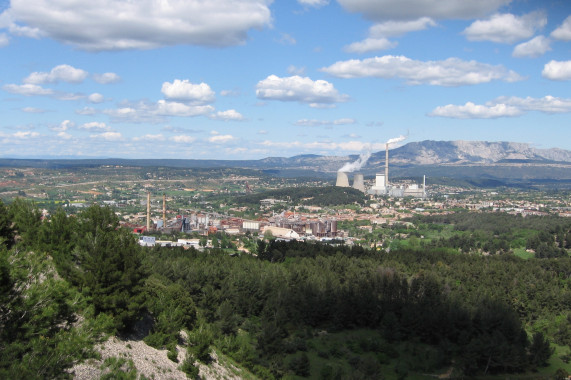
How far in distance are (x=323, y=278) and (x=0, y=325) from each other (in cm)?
2406

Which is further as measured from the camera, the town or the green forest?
the town

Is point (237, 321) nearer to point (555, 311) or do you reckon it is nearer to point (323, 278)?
point (323, 278)

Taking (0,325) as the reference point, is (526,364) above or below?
below

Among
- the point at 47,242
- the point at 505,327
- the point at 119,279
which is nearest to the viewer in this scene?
the point at 119,279

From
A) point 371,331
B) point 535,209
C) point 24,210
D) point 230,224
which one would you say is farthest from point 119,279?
point 535,209

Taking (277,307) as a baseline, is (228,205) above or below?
below

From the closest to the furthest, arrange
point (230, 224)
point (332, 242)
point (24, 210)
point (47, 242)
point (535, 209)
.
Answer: point (47, 242)
point (24, 210)
point (332, 242)
point (230, 224)
point (535, 209)

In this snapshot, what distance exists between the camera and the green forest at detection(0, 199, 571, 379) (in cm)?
1424

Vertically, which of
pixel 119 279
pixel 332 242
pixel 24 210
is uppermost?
pixel 24 210

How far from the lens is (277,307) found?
30.7 meters

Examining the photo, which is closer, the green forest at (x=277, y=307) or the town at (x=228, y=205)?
the green forest at (x=277, y=307)

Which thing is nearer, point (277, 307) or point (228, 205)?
point (277, 307)

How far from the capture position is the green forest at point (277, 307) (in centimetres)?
1424

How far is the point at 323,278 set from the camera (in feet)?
115
